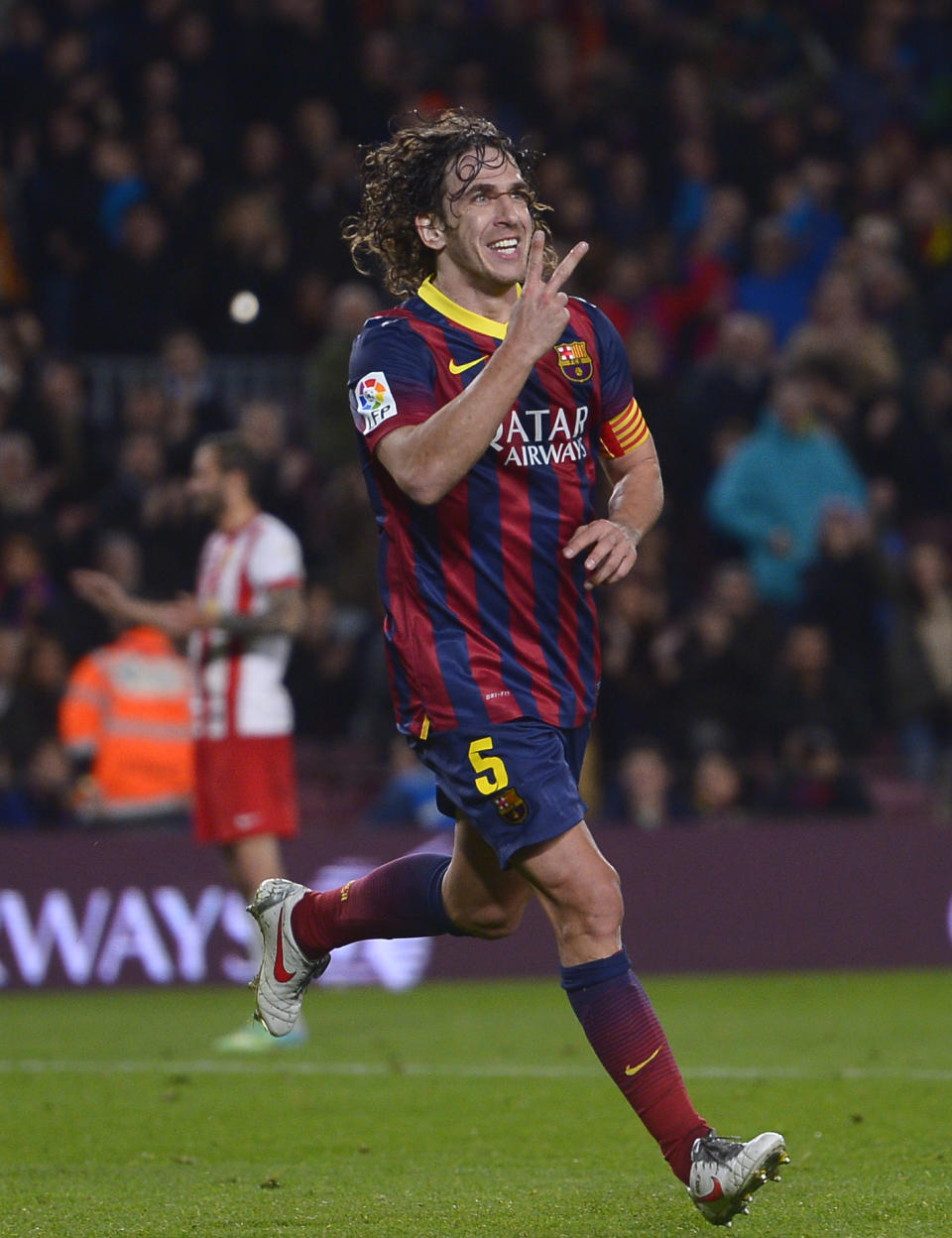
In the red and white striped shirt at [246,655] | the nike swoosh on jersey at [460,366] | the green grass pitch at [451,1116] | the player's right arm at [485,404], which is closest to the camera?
the player's right arm at [485,404]

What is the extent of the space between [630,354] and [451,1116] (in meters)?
7.70

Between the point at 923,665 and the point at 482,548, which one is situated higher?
the point at 482,548

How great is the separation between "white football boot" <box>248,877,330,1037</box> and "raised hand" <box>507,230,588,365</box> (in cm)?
162

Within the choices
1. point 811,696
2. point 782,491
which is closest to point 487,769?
point 811,696

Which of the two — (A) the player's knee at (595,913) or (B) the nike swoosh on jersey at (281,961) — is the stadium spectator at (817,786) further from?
(A) the player's knee at (595,913)

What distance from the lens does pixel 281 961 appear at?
526 centimetres

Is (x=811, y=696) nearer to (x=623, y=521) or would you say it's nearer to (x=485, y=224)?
(x=623, y=521)

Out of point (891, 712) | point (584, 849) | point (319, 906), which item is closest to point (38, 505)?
point (891, 712)

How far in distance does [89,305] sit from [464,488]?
961cm

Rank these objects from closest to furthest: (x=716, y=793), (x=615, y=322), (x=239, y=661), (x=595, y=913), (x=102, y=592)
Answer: (x=595, y=913) → (x=102, y=592) → (x=239, y=661) → (x=716, y=793) → (x=615, y=322)

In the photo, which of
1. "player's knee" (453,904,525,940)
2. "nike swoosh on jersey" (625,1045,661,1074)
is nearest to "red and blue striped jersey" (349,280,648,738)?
"player's knee" (453,904,525,940)

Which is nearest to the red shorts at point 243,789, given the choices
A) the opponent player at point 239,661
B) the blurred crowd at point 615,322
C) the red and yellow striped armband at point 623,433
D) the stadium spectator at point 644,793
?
the opponent player at point 239,661

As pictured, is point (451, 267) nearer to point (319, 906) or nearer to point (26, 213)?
point (319, 906)

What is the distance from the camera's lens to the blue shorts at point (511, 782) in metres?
4.52
